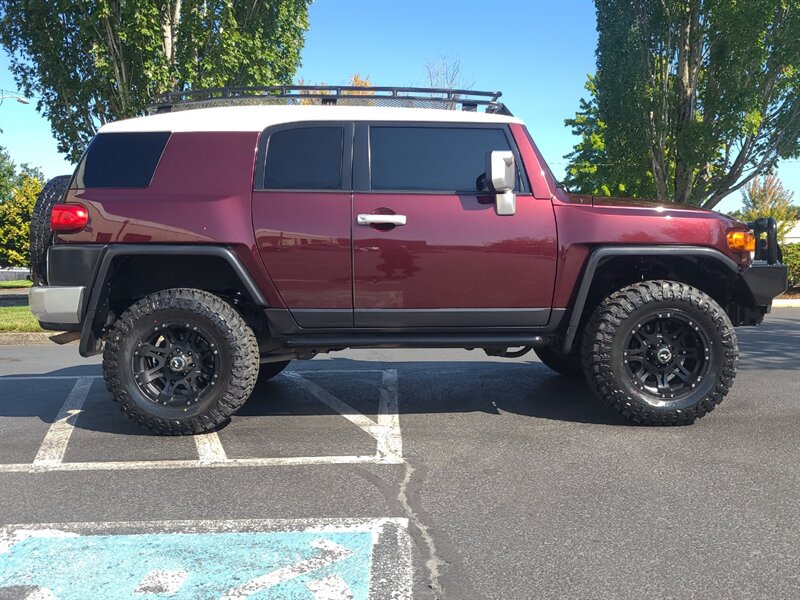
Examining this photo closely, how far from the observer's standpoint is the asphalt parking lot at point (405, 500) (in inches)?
97.1

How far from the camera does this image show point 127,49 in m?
13.3

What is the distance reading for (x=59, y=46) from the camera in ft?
44.9

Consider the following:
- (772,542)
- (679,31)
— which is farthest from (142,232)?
(679,31)

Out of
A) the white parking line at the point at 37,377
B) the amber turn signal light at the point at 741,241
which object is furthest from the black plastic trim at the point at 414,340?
the white parking line at the point at 37,377

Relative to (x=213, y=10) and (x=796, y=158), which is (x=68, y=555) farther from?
(x=796, y=158)

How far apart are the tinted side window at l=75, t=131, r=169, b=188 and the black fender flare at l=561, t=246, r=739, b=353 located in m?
2.90

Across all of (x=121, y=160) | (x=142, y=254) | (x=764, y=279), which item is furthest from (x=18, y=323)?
(x=764, y=279)

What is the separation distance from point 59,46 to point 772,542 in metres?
15.3

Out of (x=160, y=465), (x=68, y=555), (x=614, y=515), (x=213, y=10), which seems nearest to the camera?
(x=68, y=555)

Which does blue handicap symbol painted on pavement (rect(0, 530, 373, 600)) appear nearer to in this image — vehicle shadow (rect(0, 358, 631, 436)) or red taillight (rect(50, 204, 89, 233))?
vehicle shadow (rect(0, 358, 631, 436))

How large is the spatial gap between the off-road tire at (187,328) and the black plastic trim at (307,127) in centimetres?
85

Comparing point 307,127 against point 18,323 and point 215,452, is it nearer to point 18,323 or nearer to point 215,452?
point 215,452

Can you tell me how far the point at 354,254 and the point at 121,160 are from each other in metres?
1.67

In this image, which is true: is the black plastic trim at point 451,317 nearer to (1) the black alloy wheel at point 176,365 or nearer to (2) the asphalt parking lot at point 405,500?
(2) the asphalt parking lot at point 405,500
